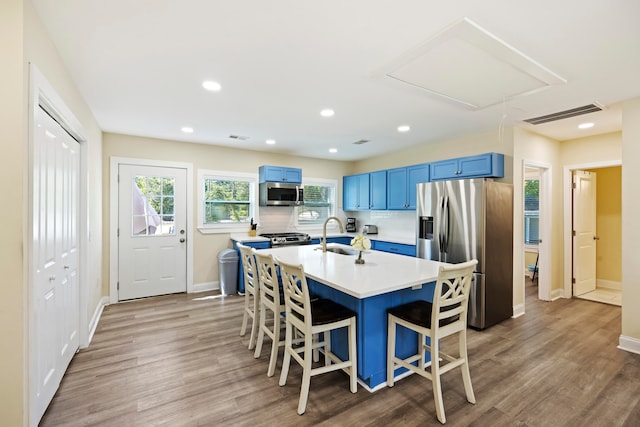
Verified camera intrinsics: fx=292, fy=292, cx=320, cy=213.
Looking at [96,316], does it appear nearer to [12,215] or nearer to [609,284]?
[12,215]

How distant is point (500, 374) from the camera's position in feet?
8.14

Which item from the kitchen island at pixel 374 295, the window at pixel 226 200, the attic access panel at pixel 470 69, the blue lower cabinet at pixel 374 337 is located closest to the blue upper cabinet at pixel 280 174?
the window at pixel 226 200

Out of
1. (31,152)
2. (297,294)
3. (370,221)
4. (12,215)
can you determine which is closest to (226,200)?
(370,221)

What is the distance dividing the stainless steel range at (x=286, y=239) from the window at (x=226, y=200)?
560mm

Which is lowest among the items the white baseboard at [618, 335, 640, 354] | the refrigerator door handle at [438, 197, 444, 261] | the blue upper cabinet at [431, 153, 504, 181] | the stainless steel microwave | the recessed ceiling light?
the white baseboard at [618, 335, 640, 354]

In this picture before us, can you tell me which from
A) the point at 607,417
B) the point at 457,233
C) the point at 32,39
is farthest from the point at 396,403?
the point at 32,39

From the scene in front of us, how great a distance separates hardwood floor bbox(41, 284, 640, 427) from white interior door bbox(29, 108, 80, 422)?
0.26m

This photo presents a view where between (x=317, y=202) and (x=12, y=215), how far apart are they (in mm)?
5077

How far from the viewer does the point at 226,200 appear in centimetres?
527

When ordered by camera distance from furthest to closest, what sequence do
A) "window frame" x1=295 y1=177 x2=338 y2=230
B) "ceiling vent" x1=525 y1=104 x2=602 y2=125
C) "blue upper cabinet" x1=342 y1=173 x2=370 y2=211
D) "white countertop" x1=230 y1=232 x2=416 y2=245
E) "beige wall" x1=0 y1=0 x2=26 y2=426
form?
"window frame" x1=295 y1=177 x2=338 y2=230 < "blue upper cabinet" x1=342 y1=173 x2=370 y2=211 < "white countertop" x1=230 y1=232 x2=416 y2=245 < "ceiling vent" x1=525 y1=104 x2=602 y2=125 < "beige wall" x1=0 y1=0 x2=26 y2=426

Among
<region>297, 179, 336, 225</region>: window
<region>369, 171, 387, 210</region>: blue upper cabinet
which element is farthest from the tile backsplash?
<region>369, 171, 387, 210</region>: blue upper cabinet

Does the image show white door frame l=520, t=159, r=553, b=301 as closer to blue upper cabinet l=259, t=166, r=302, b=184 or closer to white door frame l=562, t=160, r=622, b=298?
white door frame l=562, t=160, r=622, b=298

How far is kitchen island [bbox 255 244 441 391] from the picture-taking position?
2014 millimetres

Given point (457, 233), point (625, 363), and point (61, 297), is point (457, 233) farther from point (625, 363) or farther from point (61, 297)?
point (61, 297)
